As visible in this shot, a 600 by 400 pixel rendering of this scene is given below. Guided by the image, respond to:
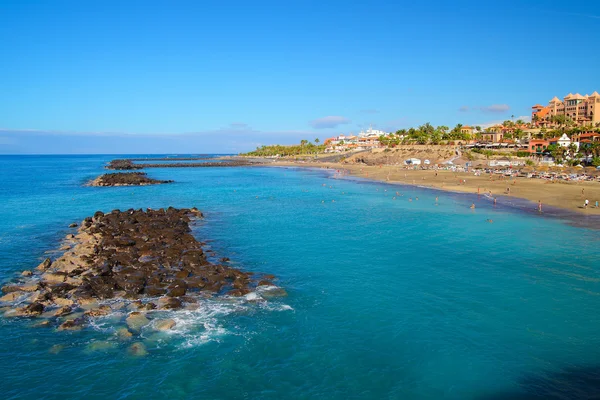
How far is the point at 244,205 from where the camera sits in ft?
162

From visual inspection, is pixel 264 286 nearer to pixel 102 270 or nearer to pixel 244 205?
pixel 102 270

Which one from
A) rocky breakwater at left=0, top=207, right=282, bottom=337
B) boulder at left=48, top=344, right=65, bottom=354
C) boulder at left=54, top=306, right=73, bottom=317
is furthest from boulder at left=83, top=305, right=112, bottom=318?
boulder at left=48, top=344, right=65, bottom=354

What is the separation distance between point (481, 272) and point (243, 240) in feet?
55.3

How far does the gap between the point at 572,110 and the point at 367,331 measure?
425 ft

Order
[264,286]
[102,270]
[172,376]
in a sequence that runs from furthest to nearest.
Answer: [102,270] → [264,286] → [172,376]

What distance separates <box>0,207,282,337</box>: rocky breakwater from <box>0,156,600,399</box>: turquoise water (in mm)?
1227

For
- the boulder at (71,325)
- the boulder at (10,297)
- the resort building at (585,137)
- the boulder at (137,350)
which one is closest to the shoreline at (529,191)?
the resort building at (585,137)

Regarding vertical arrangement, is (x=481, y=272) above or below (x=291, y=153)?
below

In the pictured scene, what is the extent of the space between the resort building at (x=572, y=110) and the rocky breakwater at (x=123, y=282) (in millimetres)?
113864

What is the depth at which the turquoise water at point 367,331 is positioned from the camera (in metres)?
12.7

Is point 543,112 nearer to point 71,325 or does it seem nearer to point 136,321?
point 136,321

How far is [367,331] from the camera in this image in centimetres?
1599

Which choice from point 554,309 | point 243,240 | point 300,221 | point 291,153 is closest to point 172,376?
point 554,309

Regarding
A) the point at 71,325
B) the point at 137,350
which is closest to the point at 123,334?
the point at 137,350
